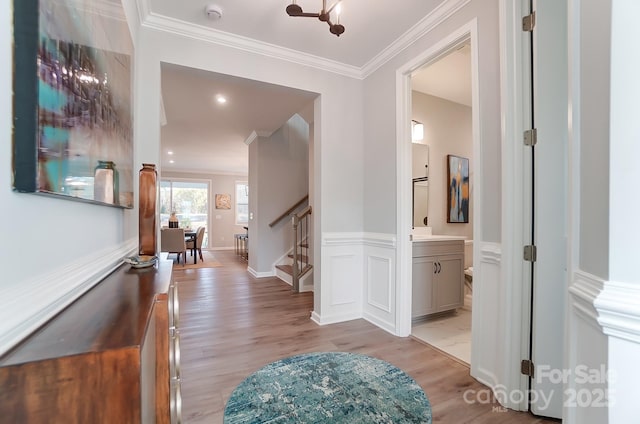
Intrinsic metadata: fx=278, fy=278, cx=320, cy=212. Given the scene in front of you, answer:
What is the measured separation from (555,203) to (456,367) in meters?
1.41

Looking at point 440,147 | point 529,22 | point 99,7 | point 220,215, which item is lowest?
point 220,215

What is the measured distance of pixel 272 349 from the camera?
2449 millimetres

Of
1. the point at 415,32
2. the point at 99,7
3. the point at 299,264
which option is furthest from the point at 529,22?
the point at 299,264

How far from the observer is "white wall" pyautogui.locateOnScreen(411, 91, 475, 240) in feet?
13.1

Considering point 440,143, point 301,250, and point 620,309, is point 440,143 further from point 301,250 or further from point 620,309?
point 620,309

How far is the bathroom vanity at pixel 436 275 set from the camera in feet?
10.0

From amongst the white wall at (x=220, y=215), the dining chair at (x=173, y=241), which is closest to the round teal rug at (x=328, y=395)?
the dining chair at (x=173, y=241)

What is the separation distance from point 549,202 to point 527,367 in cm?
102

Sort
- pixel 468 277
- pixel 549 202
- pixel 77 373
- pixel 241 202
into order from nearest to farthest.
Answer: pixel 77 373 < pixel 549 202 < pixel 468 277 < pixel 241 202

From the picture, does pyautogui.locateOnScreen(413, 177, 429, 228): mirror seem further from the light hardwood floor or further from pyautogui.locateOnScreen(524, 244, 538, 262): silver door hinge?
pyautogui.locateOnScreen(524, 244, 538, 262): silver door hinge

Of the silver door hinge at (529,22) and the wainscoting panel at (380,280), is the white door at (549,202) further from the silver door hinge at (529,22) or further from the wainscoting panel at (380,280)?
the wainscoting panel at (380,280)

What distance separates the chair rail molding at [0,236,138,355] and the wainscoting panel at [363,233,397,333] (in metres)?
2.41

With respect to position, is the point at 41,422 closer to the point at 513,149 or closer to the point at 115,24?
the point at 115,24

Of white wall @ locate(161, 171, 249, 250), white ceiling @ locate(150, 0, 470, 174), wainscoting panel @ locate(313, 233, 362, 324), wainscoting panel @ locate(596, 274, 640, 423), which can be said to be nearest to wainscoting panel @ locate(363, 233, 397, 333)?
wainscoting panel @ locate(313, 233, 362, 324)
